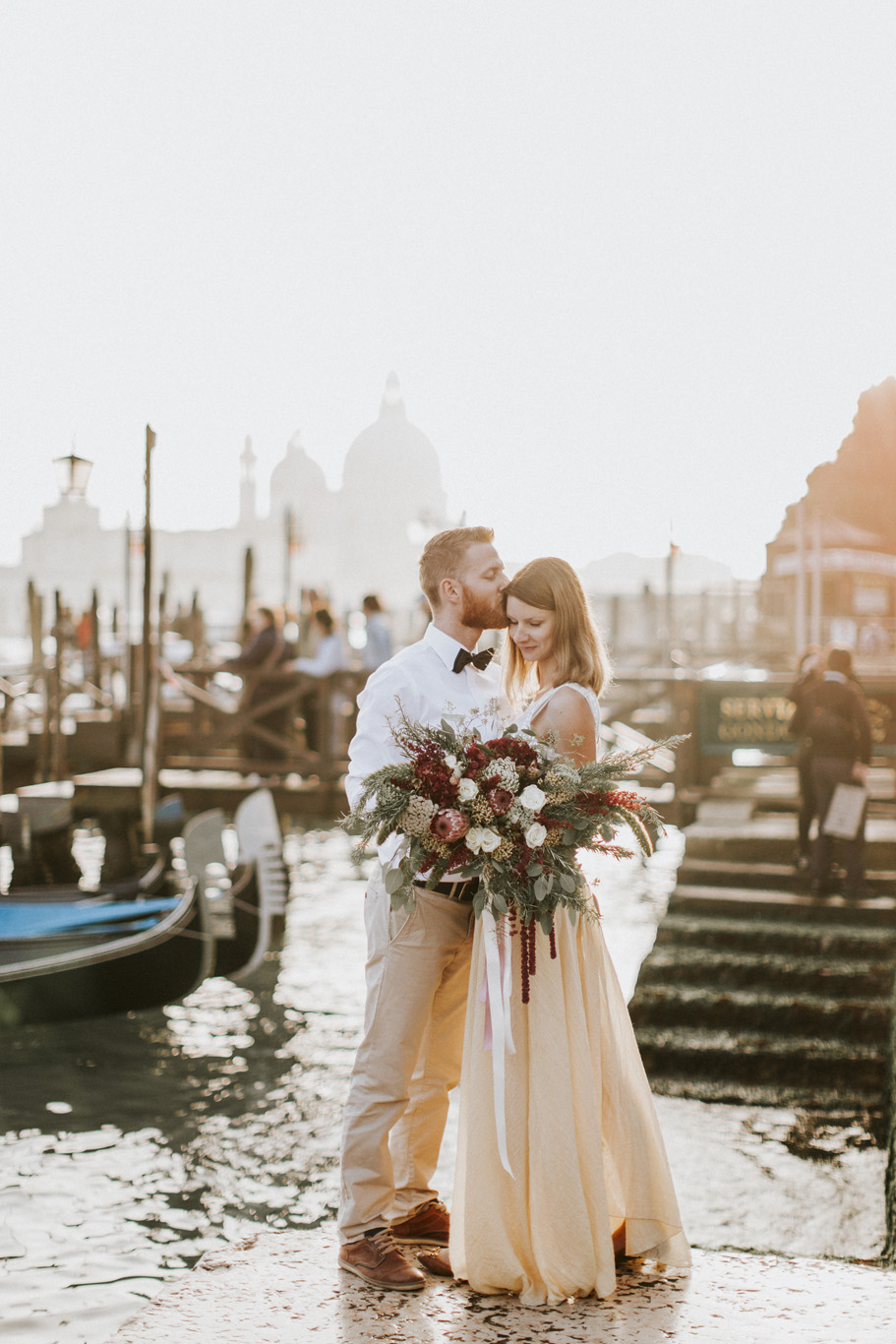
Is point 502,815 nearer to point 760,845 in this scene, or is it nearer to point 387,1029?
point 387,1029

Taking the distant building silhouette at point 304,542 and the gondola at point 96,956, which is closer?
the gondola at point 96,956

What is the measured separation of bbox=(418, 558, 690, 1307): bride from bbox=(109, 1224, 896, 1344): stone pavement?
0.07 metres

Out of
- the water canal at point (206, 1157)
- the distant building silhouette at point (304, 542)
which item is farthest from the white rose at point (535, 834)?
the distant building silhouette at point (304, 542)

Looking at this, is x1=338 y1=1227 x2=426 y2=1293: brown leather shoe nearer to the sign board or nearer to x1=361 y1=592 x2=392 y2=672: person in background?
the sign board

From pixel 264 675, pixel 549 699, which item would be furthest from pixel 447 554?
pixel 264 675

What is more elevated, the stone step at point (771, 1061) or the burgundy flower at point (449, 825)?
the burgundy flower at point (449, 825)

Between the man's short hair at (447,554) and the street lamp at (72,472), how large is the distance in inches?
446

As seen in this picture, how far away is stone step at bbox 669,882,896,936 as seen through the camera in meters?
7.27

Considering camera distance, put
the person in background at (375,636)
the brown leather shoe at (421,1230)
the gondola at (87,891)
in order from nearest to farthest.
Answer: the brown leather shoe at (421,1230) → the gondola at (87,891) → the person in background at (375,636)

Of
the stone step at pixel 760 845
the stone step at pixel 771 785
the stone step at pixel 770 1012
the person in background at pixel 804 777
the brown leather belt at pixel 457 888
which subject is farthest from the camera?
the stone step at pixel 771 785

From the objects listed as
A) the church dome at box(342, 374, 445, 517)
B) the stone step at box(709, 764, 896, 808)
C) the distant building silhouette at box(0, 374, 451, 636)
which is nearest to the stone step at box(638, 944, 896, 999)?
the stone step at box(709, 764, 896, 808)

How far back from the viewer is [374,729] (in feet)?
9.30

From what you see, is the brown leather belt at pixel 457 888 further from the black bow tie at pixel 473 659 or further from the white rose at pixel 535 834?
the black bow tie at pixel 473 659

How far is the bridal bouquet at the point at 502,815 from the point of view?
2598 millimetres
